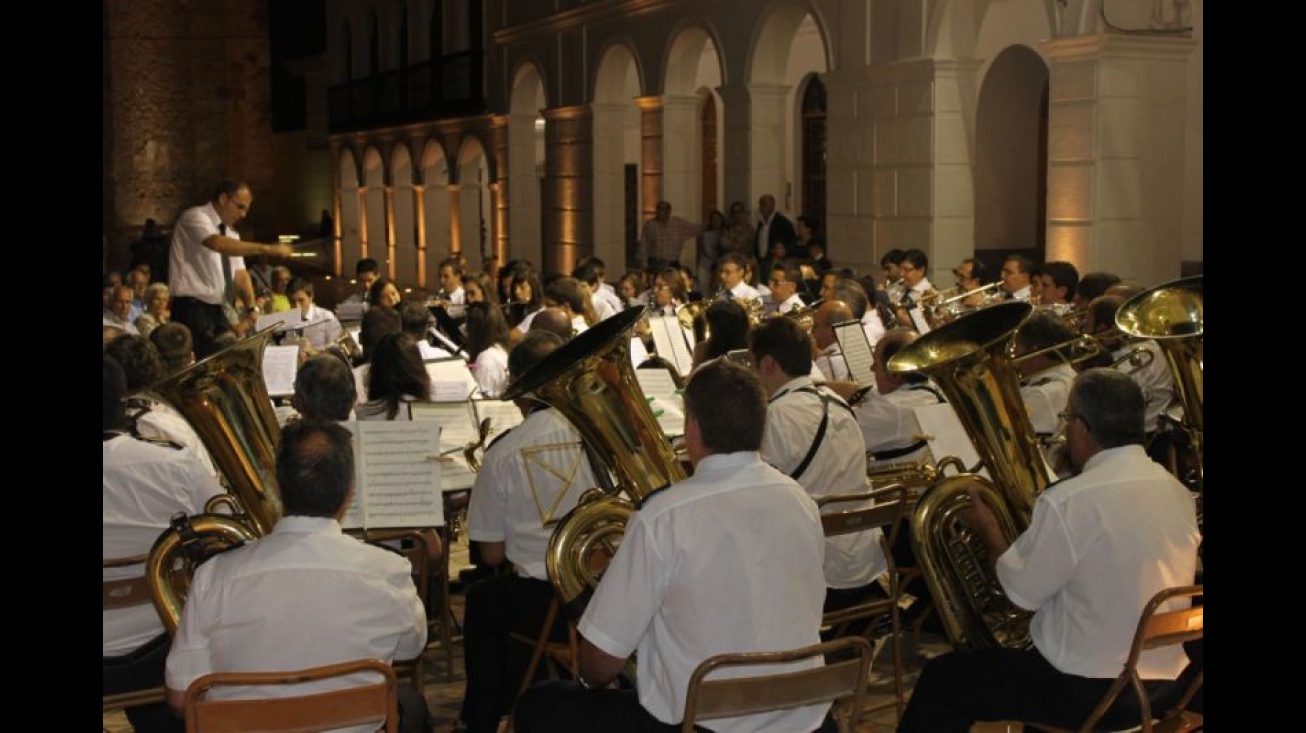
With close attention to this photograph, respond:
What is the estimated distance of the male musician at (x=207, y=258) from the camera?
8.67 metres

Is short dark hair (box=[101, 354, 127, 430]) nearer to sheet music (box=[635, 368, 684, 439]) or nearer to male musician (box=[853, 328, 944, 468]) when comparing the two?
sheet music (box=[635, 368, 684, 439])

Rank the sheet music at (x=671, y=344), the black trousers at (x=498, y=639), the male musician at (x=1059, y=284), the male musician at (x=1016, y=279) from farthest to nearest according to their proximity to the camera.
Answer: the male musician at (x=1016, y=279), the male musician at (x=1059, y=284), the sheet music at (x=671, y=344), the black trousers at (x=498, y=639)

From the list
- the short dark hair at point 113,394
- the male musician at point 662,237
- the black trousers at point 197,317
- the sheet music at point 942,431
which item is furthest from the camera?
the male musician at point 662,237

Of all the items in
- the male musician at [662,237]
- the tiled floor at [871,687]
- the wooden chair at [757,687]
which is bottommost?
the tiled floor at [871,687]

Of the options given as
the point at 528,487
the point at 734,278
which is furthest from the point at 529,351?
the point at 734,278

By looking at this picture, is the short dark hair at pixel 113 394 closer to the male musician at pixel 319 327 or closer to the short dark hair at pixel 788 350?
the short dark hair at pixel 788 350

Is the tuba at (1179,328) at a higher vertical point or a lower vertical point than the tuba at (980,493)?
higher

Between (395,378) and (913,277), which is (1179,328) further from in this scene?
(913,277)

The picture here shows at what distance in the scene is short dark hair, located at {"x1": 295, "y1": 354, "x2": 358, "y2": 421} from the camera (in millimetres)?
5012

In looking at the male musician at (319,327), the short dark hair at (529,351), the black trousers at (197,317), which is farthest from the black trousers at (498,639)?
the male musician at (319,327)

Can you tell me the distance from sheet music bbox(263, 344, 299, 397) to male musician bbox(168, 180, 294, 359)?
3.75 ft

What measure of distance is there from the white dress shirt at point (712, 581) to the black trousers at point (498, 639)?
4.13 feet

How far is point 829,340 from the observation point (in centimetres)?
779
